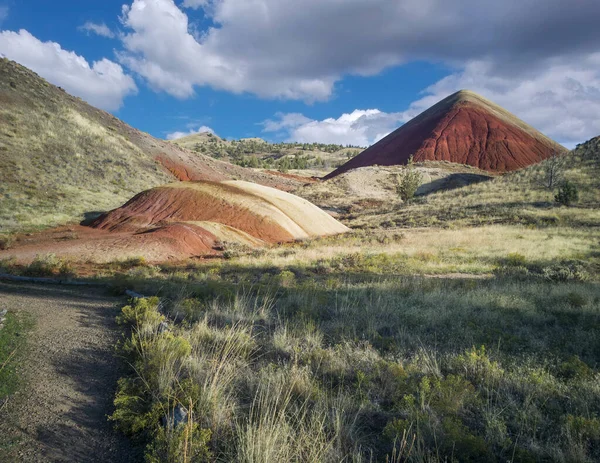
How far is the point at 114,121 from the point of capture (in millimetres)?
51562

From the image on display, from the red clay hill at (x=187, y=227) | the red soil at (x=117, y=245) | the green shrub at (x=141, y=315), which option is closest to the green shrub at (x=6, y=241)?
the red soil at (x=117, y=245)

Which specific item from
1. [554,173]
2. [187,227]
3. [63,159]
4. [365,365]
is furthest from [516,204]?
[63,159]

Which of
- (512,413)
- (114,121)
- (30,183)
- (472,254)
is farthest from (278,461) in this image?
(114,121)

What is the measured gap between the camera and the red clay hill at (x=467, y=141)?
6669 cm

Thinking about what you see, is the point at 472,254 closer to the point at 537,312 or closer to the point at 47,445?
the point at 537,312

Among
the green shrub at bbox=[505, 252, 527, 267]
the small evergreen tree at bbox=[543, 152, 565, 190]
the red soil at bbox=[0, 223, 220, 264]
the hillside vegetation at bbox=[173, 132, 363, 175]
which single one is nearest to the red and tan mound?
the red soil at bbox=[0, 223, 220, 264]

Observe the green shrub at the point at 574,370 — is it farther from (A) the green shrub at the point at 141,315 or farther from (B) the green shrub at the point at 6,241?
(B) the green shrub at the point at 6,241

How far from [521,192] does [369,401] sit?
126ft

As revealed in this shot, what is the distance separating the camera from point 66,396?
4.28 m

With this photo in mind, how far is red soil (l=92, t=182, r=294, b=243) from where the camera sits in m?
22.8

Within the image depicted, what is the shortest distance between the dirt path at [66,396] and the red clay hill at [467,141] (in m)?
66.5

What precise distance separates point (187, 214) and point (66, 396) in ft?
65.3

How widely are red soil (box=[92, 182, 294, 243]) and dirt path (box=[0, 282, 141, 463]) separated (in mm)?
15617

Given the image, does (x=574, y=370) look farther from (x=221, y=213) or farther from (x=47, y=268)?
(x=221, y=213)
